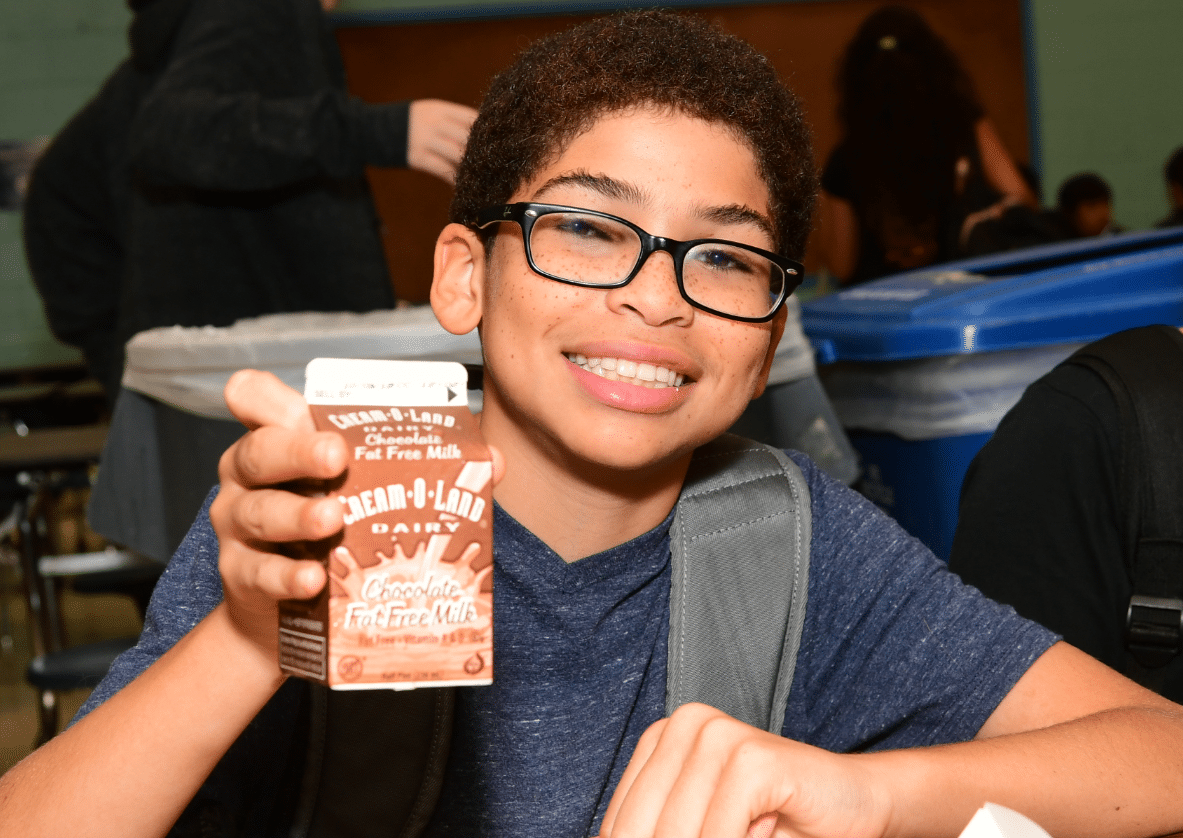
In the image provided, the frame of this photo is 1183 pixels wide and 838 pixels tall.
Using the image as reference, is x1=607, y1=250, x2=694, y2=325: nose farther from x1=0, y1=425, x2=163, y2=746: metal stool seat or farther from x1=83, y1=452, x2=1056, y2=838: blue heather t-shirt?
x1=0, y1=425, x2=163, y2=746: metal stool seat

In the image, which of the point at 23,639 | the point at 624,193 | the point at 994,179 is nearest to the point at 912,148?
the point at 994,179

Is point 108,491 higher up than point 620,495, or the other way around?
point 620,495

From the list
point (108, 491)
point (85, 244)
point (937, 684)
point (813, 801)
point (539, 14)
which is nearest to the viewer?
point (813, 801)

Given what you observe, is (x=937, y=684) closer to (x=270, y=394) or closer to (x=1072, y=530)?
(x=1072, y=530)

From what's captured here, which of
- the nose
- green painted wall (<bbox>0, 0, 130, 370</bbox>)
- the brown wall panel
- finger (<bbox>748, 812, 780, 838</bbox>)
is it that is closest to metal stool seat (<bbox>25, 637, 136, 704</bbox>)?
the nose

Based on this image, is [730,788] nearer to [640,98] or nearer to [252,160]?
[640,98]

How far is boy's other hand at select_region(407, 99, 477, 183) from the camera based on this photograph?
1.47 m

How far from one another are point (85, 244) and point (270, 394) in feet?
5.67

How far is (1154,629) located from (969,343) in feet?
2.14

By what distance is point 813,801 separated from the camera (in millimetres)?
675

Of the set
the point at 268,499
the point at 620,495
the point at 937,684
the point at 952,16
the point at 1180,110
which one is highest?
the point at 952,16

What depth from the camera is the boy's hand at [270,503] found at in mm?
553

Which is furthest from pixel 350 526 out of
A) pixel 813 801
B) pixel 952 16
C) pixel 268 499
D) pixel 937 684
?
pixel 952 16

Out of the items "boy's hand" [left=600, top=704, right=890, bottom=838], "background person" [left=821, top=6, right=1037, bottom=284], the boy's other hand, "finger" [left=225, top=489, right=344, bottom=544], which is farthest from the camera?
"background person" [left=821, top=6, right=1037, bottom=284]
